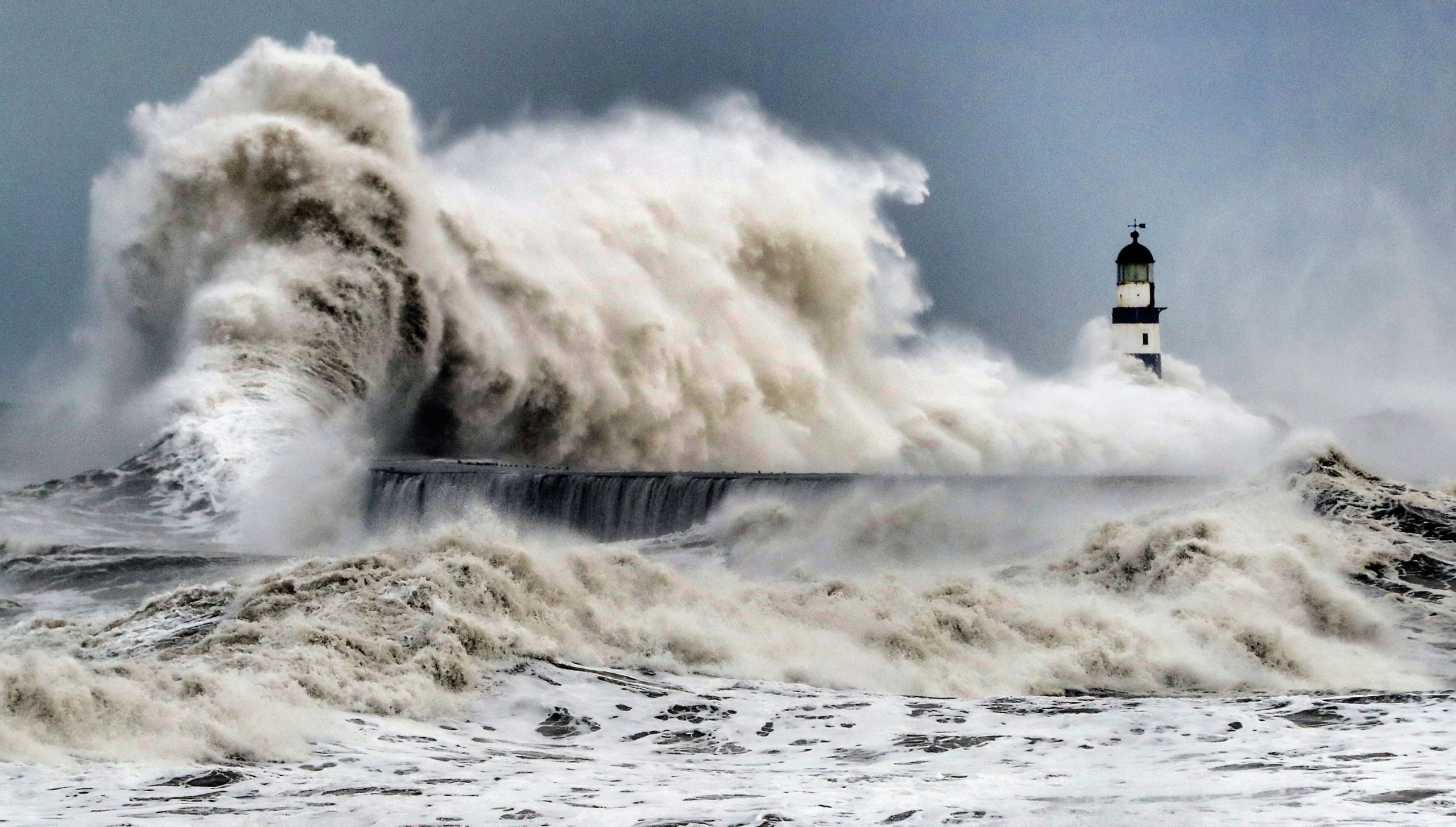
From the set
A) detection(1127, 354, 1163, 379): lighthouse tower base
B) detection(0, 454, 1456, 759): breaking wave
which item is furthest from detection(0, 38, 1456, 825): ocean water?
detection(1127, 354, 1163, 379): lighthouse tower base

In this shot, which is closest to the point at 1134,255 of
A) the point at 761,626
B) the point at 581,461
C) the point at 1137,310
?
the point at 1137,310

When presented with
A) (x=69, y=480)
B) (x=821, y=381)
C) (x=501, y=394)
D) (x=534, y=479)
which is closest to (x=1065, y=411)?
(x=821, y=381)

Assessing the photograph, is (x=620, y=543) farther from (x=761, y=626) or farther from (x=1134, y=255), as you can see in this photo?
(x=1134, y=255)

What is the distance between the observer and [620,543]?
1983cm

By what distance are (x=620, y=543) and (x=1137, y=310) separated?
29532mm

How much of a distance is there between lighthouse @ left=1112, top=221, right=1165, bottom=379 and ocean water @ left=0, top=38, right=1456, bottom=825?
545 centimetres

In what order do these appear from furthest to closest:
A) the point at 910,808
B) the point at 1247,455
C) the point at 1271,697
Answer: the point at 1247,455 < the point at 1271,697 < the point at 910,808

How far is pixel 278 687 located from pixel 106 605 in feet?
23.1

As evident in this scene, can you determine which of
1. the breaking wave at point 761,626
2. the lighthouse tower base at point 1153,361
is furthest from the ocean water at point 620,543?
the lighthouse tower base at point 1153,361

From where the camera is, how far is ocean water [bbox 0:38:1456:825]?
930cm

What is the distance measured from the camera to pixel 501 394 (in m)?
29.4

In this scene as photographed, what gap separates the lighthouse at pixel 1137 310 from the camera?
147 ft

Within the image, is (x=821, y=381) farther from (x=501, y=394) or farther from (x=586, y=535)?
(x=586, y=535)

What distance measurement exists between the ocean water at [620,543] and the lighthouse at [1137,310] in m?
5.45
